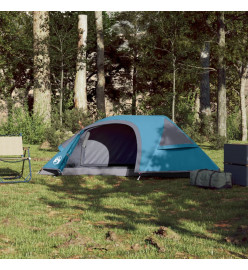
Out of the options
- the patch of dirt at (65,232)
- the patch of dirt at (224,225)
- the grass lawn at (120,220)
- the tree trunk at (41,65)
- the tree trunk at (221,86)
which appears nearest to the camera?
the grass lawn at (120,220)

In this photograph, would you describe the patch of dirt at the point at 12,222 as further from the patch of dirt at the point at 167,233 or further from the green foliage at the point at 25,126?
the green foliage at the point at 25,126

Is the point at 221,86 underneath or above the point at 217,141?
above

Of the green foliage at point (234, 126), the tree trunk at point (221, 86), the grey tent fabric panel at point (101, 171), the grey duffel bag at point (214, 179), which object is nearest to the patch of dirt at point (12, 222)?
the grey duffel bag at point (214, 179)

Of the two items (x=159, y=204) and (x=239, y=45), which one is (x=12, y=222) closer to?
(x=159, y=204)

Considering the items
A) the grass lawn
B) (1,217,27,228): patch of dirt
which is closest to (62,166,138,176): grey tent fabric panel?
the grass lawn

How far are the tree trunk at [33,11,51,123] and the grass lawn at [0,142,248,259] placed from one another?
426 inches

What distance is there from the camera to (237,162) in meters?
9.48

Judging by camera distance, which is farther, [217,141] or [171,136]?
[217,141]

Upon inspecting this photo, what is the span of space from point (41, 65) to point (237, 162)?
41.9 feet

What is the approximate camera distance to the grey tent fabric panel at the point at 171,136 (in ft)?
34.8

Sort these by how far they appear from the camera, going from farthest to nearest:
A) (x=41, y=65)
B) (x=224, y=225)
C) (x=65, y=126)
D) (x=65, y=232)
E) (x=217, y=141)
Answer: (x=41, y=65)
(x=217, y=141)
(x=65, y=126)
(x=224, y=225)
(x=65, y=232)

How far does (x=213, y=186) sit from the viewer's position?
908cm

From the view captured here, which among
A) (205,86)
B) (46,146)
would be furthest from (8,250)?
(205,86)

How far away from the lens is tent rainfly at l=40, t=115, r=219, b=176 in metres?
10.4
